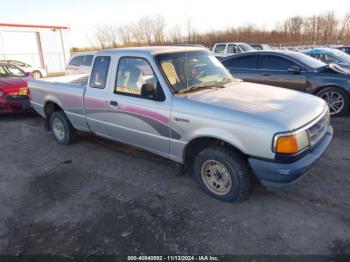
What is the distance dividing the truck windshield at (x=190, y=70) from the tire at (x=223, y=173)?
3.14 ft

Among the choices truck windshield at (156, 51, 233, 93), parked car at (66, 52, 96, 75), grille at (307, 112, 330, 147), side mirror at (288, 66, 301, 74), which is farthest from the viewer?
parked car at (66, 52, 96, 75)

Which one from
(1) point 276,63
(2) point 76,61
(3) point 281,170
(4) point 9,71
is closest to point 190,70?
(3) point 281,170

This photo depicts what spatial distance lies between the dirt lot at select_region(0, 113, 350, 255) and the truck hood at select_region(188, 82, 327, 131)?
108cm

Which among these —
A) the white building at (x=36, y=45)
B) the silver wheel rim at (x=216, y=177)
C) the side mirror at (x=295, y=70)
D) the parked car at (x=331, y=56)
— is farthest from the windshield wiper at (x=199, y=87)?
the white building at (x=36, y=45)

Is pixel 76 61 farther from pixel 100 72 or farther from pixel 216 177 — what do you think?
pixel 216 177

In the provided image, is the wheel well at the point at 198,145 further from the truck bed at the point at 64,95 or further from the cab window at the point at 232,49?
the cab window at the point at 232,49

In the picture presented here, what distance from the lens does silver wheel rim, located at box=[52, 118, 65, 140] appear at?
6.03 m

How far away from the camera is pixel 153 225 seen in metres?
3.31

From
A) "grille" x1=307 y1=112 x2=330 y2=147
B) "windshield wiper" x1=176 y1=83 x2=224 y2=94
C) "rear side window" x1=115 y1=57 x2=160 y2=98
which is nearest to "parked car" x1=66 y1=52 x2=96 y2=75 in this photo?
"rear side window" x1=115 y1=57 x2=160 y2=98

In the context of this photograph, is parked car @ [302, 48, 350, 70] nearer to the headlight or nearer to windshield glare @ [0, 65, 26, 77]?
the headlight

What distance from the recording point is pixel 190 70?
4.16 m

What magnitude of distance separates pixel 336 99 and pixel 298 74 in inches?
42.2

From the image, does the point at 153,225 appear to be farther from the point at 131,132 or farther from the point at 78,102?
the point at 78,102

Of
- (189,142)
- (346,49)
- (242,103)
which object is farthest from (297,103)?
(346,49)
